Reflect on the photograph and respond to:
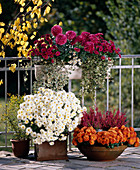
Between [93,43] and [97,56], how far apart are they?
21 centimetres

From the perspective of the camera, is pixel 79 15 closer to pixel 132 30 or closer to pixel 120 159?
pixel 132 30

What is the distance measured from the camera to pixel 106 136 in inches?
146

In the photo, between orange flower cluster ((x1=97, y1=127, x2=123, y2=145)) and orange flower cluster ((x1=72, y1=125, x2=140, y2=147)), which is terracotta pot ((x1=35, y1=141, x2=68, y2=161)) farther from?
orange flower cluster ((x1=97, y1=127, x2=123, y2=145))

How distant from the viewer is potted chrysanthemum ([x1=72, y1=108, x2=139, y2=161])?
3.73 m

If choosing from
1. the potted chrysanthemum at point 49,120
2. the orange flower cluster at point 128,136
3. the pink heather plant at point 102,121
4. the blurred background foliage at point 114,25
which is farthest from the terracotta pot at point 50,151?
the blurred background foliage at point 114,25

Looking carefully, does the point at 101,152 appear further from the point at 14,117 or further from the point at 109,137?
the point at 14,117

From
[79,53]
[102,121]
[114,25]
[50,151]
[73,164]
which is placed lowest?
[73,164]

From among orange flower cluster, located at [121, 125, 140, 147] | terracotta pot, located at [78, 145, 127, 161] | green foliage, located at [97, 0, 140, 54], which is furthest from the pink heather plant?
green foliage, located at [97, 0, 140, 54]

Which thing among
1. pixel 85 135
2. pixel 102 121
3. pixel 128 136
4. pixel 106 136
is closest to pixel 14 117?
pixel 85 135

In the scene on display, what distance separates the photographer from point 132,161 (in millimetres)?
3814

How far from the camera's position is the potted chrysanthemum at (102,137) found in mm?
3727

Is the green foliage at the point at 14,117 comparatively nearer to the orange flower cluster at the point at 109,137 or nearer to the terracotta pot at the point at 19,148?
the terracotta pot at the point at 19,148

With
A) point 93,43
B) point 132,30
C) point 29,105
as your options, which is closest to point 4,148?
point 29,105

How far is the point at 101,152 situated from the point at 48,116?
0.68m
